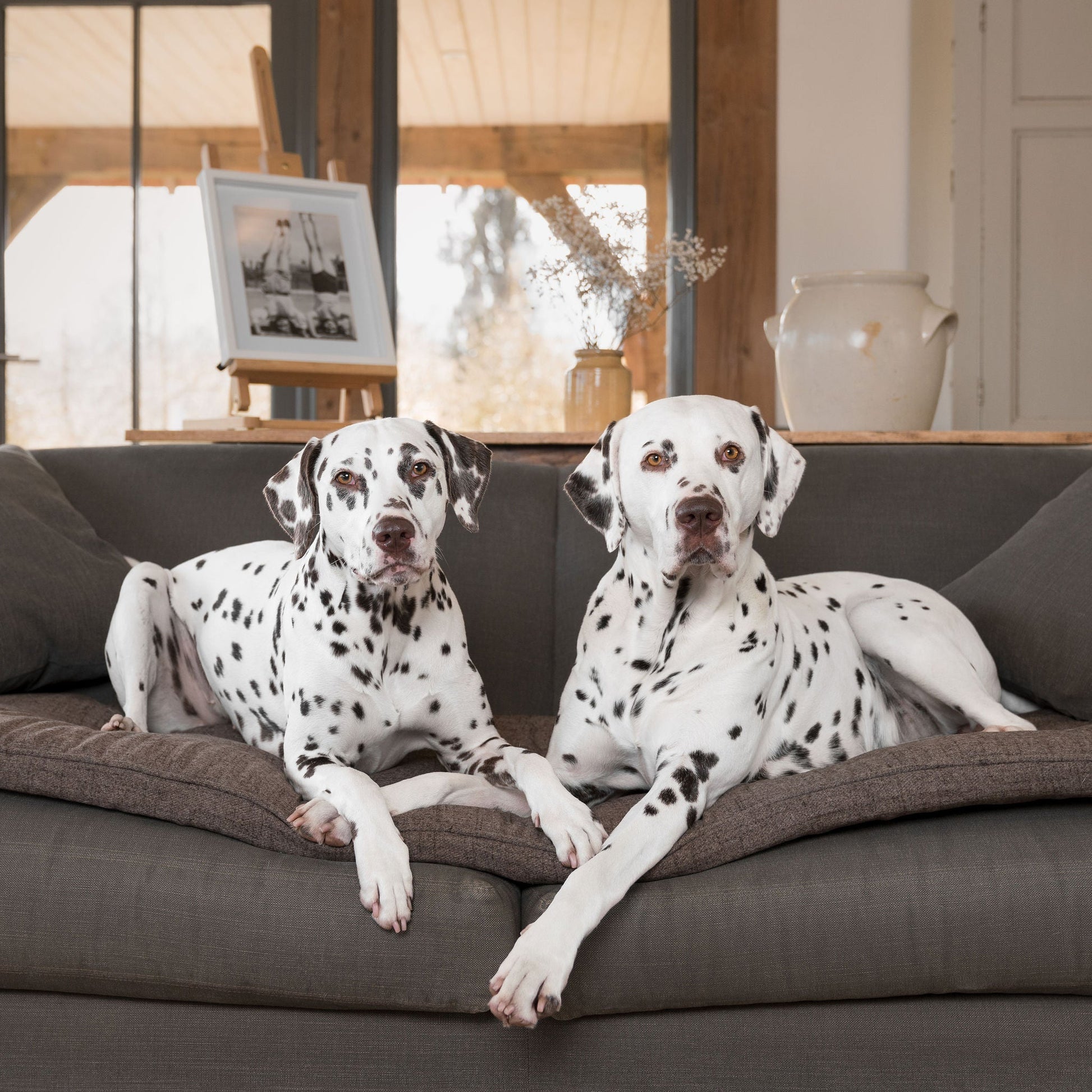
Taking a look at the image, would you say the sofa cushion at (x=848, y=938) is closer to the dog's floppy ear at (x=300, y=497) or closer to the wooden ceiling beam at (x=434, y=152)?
the dog's floppy ear at (x=300, y=497)

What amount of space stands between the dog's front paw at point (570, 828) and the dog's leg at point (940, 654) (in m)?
0.80

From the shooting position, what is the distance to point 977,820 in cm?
167

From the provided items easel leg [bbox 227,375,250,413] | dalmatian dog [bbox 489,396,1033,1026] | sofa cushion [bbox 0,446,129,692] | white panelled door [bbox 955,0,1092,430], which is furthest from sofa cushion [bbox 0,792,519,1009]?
white panelled door [bbox 955,0,1092,430]

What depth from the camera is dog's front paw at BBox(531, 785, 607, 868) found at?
5.36ft

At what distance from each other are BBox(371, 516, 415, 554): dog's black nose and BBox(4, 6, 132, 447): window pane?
146 inches

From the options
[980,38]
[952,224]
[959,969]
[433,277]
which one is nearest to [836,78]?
[980,38]

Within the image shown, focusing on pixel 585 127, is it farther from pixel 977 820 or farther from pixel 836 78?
pixel 977 820

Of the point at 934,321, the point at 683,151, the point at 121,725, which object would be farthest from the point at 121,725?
the point at 683,151

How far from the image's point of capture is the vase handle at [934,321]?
3.32 metres

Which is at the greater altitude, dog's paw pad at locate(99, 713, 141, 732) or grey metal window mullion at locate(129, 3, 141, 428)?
grey metal window mullion at locate(129, 3, 141, 428)

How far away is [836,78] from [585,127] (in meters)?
1.12

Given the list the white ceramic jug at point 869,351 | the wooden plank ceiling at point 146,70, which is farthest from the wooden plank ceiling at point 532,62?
the white ceramic jug at point 869,351

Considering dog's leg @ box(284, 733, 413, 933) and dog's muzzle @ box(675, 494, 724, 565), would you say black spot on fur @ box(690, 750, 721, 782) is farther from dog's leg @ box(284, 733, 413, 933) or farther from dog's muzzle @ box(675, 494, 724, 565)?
dog's leg @ box(284, 733, 413, 933)

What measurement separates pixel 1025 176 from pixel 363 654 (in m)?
3.62
